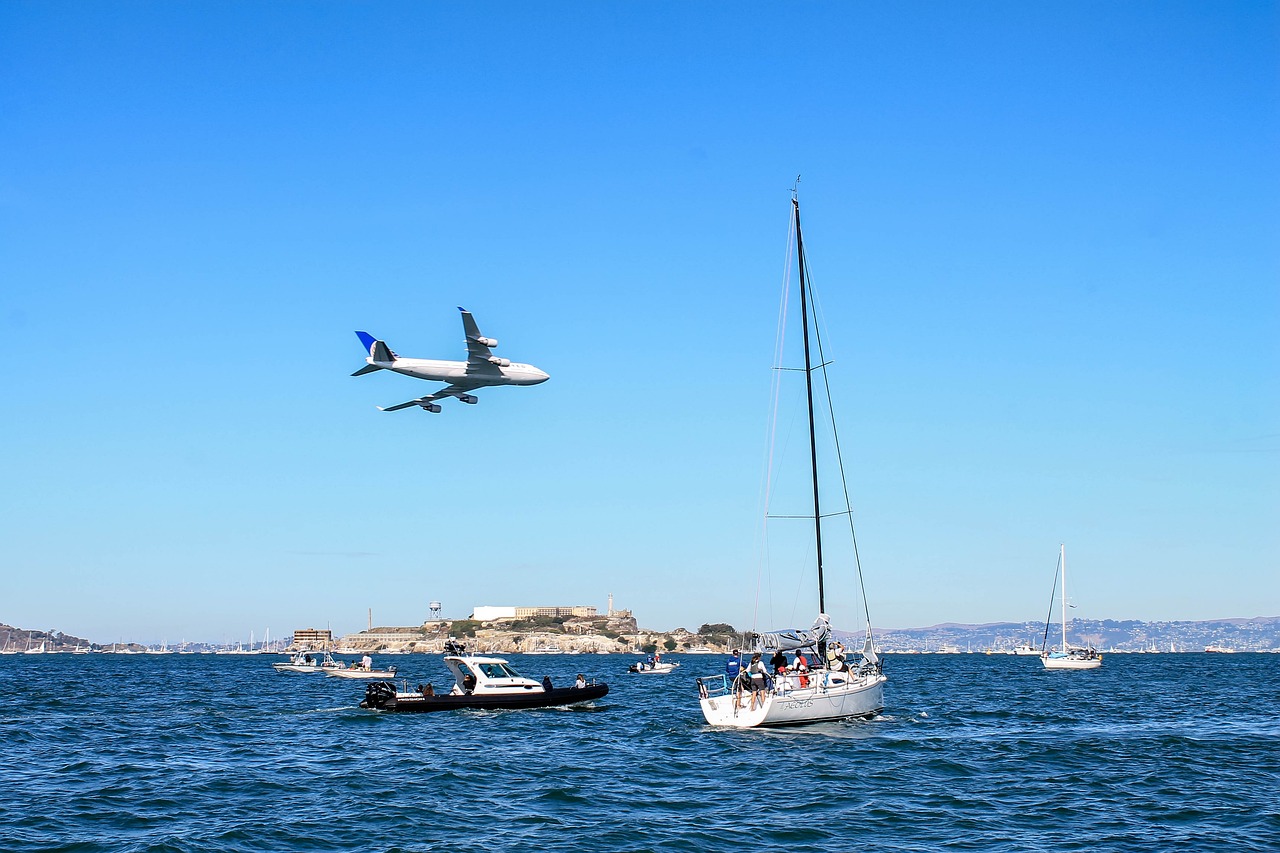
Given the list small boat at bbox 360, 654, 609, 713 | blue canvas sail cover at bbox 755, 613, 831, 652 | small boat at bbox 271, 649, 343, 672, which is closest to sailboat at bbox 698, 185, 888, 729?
blue canvas sail cover at bbox 755, 613, 831, 652

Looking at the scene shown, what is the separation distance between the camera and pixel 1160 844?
2103 cm

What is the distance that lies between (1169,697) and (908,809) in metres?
46.7

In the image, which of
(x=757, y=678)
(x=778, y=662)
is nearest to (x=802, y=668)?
(x=778, y=662)

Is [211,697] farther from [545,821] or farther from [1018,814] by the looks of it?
[1018,814]

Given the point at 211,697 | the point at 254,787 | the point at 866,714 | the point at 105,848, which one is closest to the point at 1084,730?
the point at 866,714

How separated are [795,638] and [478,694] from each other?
15734mm

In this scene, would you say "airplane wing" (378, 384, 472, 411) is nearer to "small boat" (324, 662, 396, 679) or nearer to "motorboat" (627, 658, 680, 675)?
"small boat" (324, 662, 396, 679)

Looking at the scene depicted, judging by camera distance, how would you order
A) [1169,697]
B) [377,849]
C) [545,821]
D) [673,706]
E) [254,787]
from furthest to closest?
1. [1169,697]
2. [673,706]
3. [254,787]
4. [545,821]
5. [377,849]

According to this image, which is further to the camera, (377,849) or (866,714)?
(866,714)

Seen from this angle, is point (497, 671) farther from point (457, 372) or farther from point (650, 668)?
point (650, 668)

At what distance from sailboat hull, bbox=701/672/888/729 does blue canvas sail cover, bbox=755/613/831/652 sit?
5.84ft

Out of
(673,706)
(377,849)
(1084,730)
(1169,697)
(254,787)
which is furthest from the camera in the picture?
(1169,697)

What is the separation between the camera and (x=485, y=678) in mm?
49625

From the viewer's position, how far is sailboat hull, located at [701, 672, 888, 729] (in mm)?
36938
